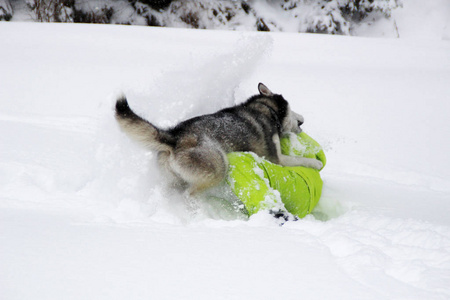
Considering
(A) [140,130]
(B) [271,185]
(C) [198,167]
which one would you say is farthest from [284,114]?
(A) [140,130]

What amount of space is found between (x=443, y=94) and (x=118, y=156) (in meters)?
5.25

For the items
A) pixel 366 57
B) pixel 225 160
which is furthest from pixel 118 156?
pixel 366 57

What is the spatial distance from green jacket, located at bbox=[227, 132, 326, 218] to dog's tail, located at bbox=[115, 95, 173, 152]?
49 centimetres

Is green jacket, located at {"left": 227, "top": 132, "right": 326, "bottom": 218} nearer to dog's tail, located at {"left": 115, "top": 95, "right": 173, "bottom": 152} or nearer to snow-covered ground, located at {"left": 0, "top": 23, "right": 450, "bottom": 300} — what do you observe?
snow-covered ground, located at {"left": 0, "top": 23, "right": 450, "bottom": 300}

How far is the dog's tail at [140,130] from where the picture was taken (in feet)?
8.56

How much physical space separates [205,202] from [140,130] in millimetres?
658

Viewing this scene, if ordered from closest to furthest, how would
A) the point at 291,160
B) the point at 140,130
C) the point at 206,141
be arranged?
the point at 140,130 → the point at 206,141 → the point at 291,160

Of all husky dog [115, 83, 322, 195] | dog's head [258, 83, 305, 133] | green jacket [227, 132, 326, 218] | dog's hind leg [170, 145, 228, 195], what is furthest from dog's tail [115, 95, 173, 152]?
dog's head [258, 83, 305, 133]

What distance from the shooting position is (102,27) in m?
10.1

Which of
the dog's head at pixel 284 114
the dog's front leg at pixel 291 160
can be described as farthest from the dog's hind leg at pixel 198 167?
the dog's head at pixel 284 114

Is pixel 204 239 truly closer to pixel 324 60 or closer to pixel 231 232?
pixel 231 232

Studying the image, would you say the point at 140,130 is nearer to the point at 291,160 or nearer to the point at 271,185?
the point at 271,185

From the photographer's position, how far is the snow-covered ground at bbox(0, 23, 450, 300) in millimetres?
1604

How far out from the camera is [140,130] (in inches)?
105
